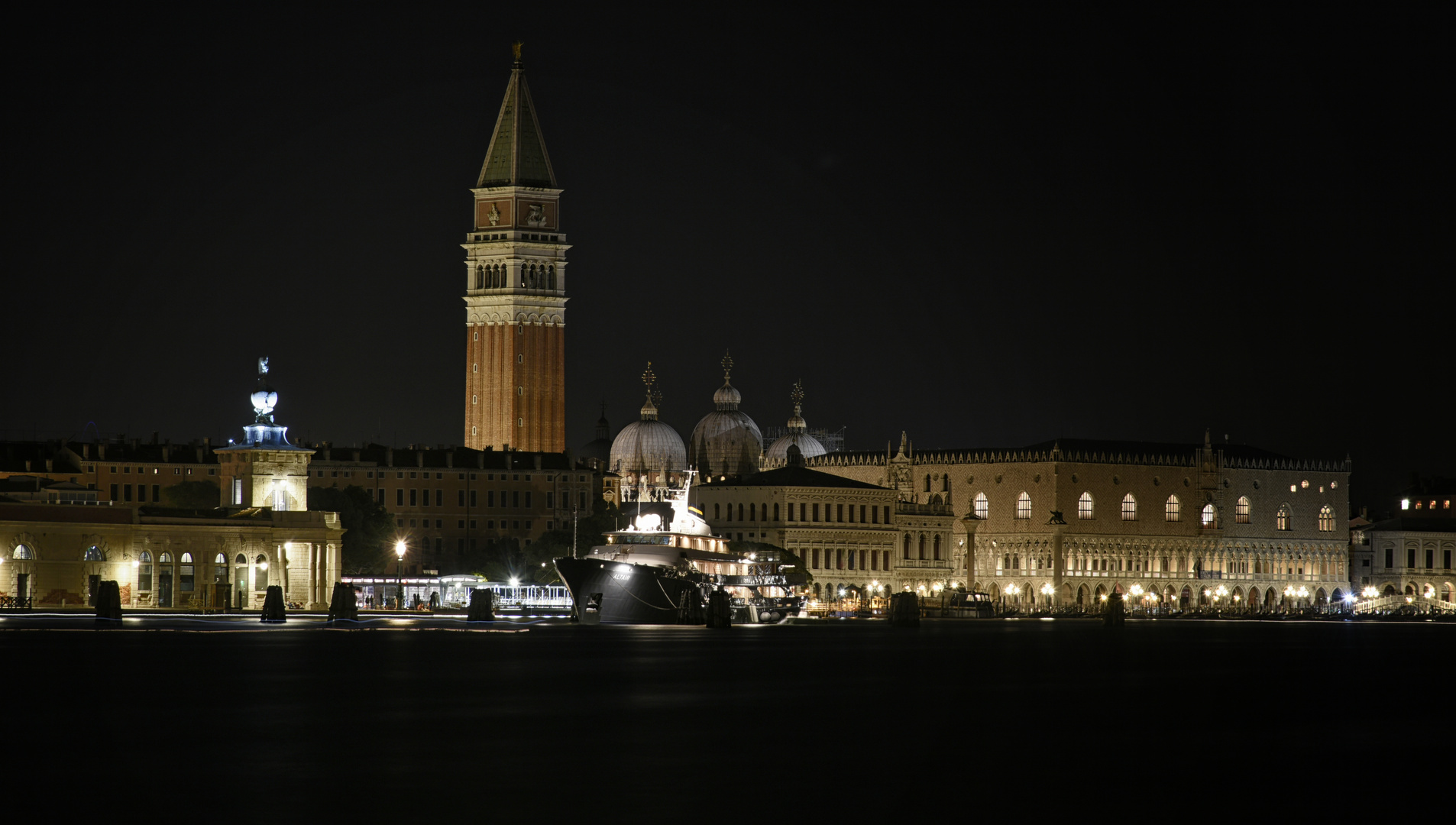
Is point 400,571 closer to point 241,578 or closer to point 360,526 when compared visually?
point 360,526

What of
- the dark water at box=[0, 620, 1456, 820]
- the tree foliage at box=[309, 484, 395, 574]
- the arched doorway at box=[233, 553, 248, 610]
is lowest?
the dark water at box=[0, 620, 1456, 820]

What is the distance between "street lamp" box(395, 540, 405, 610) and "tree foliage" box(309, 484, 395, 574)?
86 centimetres

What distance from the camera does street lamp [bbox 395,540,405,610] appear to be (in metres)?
153

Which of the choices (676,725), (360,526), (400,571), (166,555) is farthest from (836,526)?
(676,725)

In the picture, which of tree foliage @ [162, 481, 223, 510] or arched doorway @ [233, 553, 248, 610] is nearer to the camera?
arched doorway @ [233, 553, 248, 610]

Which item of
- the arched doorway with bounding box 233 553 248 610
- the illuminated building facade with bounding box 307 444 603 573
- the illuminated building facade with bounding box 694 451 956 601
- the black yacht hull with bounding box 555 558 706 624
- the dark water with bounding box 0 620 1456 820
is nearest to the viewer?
the dark water with bounding box 0 620 1456 820

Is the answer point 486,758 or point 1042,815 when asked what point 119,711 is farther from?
point 1042,815

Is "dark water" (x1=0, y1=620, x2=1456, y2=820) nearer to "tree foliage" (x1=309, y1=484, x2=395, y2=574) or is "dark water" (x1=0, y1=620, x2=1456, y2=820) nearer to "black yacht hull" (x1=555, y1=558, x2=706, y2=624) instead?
"black yacht hull" (x1=555, y1=558, x2=706, y2=624)


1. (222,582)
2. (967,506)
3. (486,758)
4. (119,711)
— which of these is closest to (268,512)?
(222,582)

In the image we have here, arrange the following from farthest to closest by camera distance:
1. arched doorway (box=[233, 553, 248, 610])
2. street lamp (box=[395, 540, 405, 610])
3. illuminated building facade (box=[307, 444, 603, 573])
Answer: illuminated building facade (box=[307, 444, 603, 573]) < street lamp (box=[395, 540, 405, 610]) < arched doorway (box=[233, 553, 248, 610])

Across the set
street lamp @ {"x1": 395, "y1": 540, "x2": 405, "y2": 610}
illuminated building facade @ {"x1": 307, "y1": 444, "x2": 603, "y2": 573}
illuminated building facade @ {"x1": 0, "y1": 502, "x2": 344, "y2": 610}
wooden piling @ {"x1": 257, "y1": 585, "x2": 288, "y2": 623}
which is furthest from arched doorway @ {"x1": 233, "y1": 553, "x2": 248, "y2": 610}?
illuminated building facade @ {"x1": 307, "y1": 444, "x2": 603, "y2": 573}

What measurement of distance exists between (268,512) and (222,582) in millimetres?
5053

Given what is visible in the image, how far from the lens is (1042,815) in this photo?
31.4 m

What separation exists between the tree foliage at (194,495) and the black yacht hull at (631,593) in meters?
58.6
